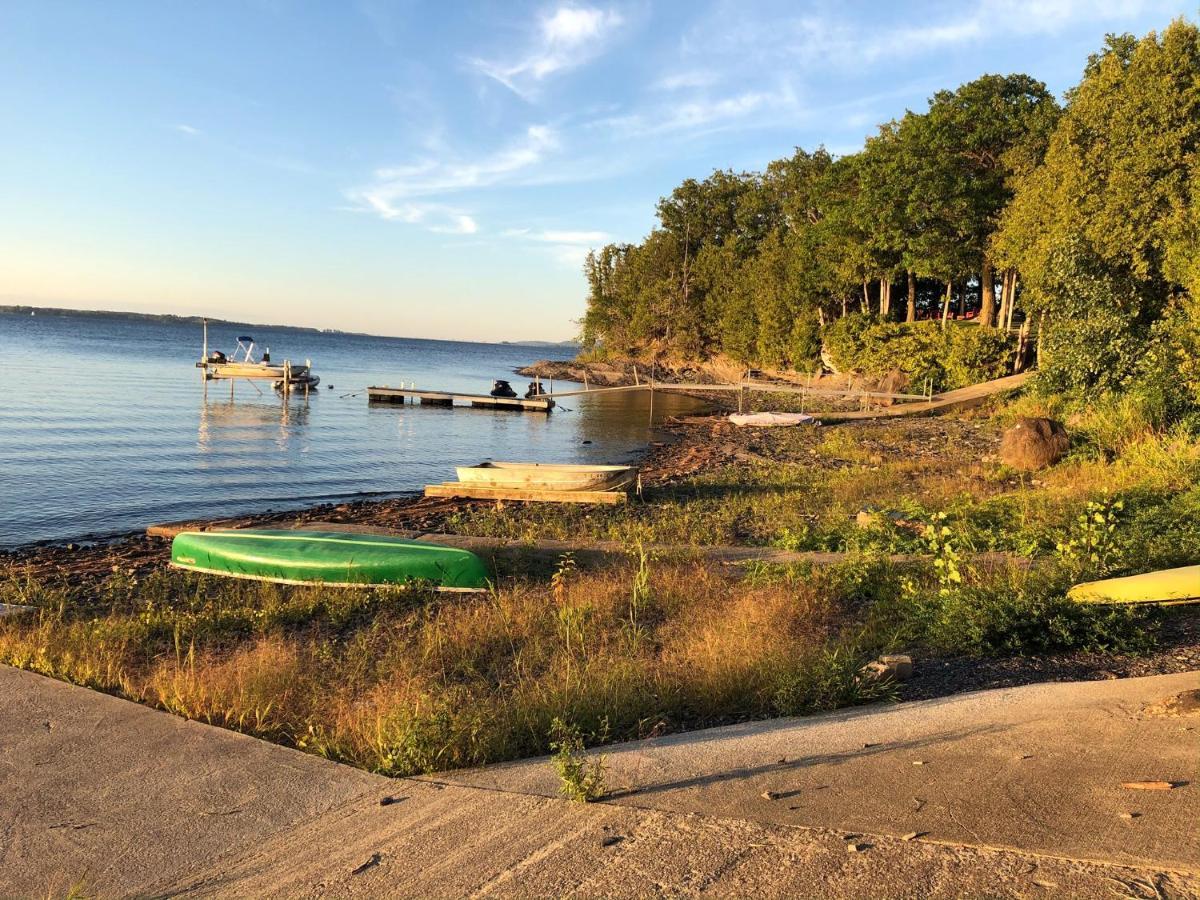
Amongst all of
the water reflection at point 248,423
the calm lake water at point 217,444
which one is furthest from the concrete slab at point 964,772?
the water reflection at point 248,423

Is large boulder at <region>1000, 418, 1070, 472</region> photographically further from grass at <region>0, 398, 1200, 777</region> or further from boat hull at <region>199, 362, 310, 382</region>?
boat hull at <region>199, 362, 310, 382</region>

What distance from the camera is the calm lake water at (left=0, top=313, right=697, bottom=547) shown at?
1855cm

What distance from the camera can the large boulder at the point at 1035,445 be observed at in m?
17.1

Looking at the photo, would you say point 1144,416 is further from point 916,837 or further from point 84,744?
point 84,744

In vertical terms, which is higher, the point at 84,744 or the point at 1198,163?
the point at 1198,163

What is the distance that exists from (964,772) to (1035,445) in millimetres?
14862

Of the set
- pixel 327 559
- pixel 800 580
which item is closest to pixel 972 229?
pixel 800 580

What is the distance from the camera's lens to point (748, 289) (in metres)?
63.1

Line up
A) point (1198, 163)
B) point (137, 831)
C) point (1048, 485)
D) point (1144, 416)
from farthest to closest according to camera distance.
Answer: point (1198, 163) → point (1144, 416) → point (1048, 485) → point (137, 831)

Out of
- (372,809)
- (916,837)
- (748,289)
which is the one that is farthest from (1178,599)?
(748,289)

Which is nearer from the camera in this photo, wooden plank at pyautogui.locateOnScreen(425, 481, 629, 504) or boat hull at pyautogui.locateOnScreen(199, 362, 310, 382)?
wooden plank at pyautogui.locateOnScreen(425, 481, 629, 504)

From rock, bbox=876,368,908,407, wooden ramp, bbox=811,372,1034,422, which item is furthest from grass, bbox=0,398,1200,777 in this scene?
rock, bbox=876,368,908,407

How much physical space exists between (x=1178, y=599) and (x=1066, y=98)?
32.4m

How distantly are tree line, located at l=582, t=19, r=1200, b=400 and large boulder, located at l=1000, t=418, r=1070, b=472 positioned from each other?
14.0 feet
